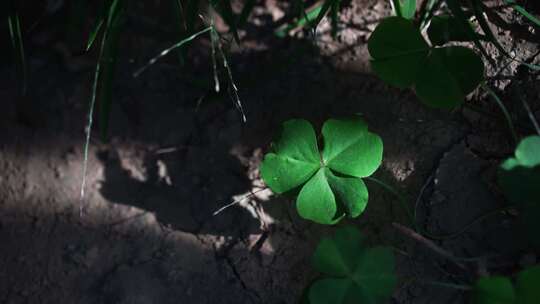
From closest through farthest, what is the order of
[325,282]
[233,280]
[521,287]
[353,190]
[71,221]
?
[521,287] → [325,282] → [353,190] → [233,280] → [71,221]

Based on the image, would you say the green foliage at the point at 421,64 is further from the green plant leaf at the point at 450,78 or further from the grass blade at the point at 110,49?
the grass blade at the point at 110,49

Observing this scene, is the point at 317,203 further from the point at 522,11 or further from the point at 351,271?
the point at 522,11

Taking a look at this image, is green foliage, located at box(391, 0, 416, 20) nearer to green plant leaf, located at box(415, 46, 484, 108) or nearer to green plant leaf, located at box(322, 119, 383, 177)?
green plant leaf, located at box(415, 46, 484, 108)

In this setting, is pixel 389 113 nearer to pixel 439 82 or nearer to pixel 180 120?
pixel 439 82

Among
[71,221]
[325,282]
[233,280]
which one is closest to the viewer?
[325,282]

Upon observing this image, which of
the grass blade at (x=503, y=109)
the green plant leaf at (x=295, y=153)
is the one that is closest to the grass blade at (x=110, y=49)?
the green plant leaf at (x=295, y=153)

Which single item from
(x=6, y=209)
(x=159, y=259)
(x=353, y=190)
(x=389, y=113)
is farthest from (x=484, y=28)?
(x=6, y=209)
